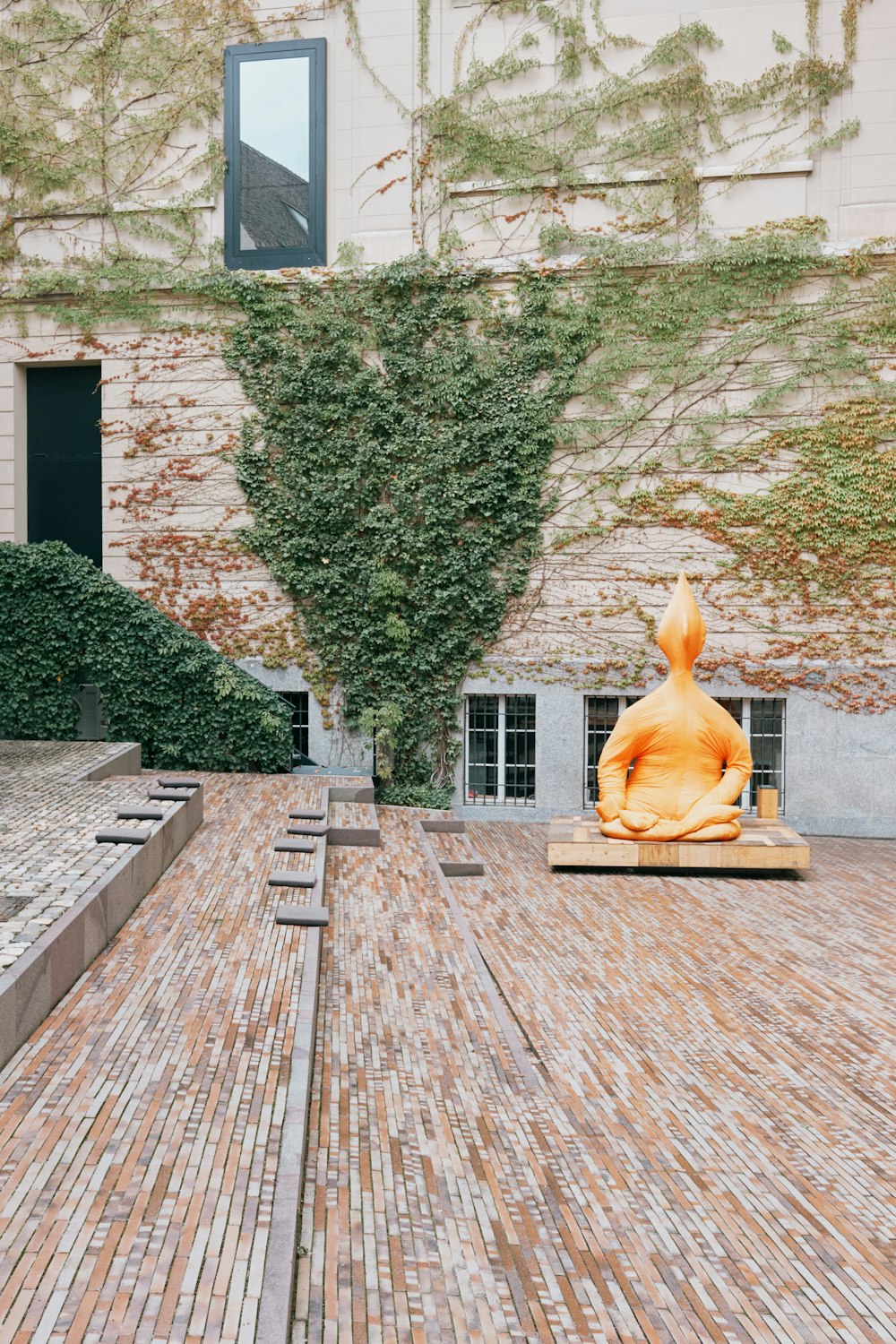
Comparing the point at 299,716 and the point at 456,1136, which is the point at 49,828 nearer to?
the point at 456,1136

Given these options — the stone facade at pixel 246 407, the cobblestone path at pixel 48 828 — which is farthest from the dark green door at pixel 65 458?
the cobblestone path at pixel 48 828

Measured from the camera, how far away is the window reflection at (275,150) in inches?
619

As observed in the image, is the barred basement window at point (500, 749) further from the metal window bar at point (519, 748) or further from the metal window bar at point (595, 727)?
the metal window bar at point (595, 727)

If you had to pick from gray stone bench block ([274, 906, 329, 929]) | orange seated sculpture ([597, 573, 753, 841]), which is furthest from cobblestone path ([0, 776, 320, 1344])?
orange seated sculpture ([597, 573, 753, 841])

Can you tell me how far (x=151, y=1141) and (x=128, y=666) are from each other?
36.7 feet

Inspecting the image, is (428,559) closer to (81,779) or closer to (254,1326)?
(81,779)

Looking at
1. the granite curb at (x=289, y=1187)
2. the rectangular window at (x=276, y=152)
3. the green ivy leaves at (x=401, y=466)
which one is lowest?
the granite curb at (x=289, y=1187)

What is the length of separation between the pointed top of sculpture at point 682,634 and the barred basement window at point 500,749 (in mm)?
3797

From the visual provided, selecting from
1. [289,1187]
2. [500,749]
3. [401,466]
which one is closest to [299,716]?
[500,749]

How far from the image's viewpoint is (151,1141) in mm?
4355

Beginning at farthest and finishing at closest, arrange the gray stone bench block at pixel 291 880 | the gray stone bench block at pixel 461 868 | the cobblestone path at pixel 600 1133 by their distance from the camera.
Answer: the gray stone bench block at pixel 461 868
the gray stone bench block at pixel 291 880
the cobblestone path at pixel 600 1133

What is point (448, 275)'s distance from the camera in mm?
15242

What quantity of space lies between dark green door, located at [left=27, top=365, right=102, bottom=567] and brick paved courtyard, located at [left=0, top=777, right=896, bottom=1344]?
31.1ft

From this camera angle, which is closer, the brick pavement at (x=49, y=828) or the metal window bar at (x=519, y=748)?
the brick pavement at (x=49, y=828)
